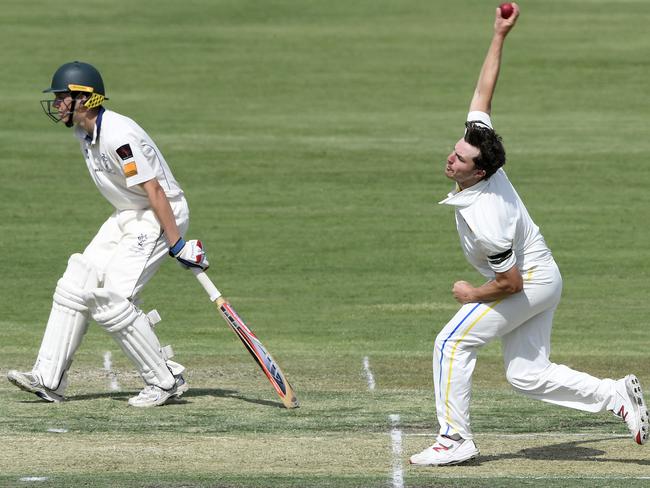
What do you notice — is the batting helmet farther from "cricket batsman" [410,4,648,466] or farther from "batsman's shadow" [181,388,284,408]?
"cricket batsman" [410,4,648,466]

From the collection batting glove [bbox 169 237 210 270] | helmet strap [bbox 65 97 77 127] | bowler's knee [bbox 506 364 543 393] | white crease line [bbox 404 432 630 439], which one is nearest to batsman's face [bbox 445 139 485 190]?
bowler's knee [bbox 506 364 543 393]

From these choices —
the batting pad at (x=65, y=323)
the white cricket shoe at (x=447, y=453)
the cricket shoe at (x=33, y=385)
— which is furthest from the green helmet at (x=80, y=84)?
the white cricket shoe at (x=447, y=453)

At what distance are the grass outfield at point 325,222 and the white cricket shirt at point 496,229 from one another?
110 centimetres

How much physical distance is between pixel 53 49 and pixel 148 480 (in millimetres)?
25810

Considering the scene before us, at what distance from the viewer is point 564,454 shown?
763cm

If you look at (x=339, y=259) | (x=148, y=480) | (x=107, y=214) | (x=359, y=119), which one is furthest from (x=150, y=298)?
(x=359, y=119)

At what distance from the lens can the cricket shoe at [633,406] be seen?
24.0ft

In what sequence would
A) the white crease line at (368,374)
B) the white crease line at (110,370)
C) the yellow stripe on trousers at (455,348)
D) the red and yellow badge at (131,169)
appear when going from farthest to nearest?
the white crease line at (368,374) → the white crease line at (110,370) → the red and yellow badge at (131,169) → the yellow stripe on trousers at (455,348)

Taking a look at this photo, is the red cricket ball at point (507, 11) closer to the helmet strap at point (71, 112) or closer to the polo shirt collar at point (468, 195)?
the polo shirt collar at point (468, 195)

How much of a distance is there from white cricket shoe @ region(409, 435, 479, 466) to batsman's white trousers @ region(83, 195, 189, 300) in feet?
8.28

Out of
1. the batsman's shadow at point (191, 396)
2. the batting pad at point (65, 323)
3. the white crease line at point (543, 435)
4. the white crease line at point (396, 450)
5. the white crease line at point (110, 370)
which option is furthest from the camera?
the white crease line at point (110, 370)

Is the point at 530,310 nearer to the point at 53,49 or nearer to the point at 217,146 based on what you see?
the point at 217,146

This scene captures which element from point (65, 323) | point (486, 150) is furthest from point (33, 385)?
point (486, 150)

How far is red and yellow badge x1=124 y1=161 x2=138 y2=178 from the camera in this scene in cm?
870
